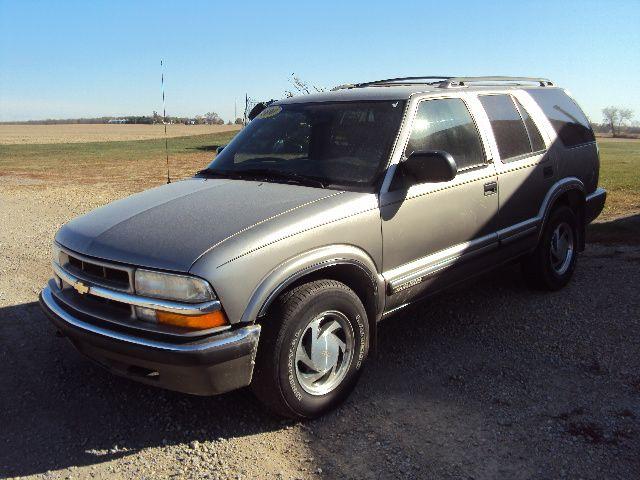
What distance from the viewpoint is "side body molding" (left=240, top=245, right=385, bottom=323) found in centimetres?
307

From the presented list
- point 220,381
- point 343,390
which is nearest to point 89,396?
point 220,381

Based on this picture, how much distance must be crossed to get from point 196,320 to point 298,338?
586mm

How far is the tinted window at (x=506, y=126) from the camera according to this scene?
477cm

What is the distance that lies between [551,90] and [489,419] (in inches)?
143

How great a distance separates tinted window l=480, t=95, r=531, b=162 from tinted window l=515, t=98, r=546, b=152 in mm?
69

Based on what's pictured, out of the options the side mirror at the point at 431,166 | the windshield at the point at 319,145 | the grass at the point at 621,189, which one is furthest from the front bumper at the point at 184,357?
the grass at the point at 621,189

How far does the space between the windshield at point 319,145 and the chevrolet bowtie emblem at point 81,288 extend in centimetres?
137

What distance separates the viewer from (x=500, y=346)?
177 inches

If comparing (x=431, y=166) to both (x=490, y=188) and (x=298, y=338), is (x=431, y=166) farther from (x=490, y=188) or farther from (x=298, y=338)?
(x=298, y=338)

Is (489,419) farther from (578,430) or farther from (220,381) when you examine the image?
(220,381)

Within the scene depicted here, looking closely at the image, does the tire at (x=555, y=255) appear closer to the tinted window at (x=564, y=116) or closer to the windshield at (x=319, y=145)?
the tinted window at (x=564, y=116)

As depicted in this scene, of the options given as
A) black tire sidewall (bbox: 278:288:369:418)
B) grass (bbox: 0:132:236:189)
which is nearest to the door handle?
black tire sidewall (bbox: 278:288:369:418)

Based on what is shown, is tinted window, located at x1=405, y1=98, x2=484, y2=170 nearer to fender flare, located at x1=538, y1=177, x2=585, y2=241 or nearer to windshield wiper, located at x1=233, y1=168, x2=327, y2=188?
windshield wiper, located at x1=233, y1=168, x2=327, y2=188

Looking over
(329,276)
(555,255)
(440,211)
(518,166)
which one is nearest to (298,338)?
(329,276)
